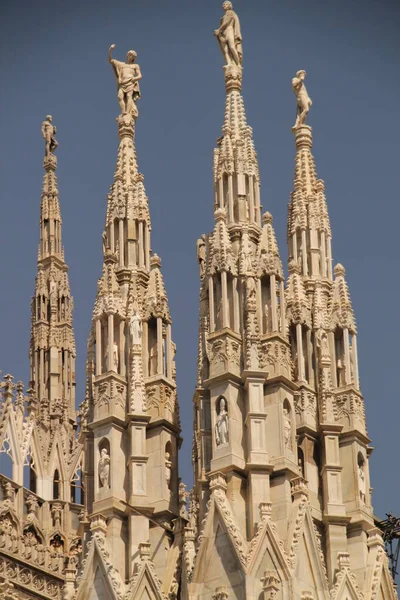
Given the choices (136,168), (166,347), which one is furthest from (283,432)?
(136,168)

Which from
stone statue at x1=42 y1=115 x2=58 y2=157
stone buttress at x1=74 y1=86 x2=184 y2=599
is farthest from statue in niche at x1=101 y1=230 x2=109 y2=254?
stone statue at x1=42 y1=115 x2=58 y2=157

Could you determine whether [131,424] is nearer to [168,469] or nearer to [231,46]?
[168,469]

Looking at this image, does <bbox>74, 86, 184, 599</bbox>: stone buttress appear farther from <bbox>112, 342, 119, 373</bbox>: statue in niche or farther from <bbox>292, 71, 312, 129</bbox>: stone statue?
<bbox>292, 71, 312, 129</bbox>: stone statue

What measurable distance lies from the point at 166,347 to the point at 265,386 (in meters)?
3.62

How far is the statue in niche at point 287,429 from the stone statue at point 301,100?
9304mm

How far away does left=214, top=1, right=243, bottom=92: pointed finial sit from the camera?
56562 mm

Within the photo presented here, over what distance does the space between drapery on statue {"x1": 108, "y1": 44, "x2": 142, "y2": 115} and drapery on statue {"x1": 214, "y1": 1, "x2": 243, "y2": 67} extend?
94.0 inches

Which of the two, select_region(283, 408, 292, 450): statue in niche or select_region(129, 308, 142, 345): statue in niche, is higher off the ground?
select_region(129, 308, 142, 345): statue in niche

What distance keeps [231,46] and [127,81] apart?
9.38ft

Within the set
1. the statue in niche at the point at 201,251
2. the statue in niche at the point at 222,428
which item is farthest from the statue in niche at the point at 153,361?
the statue in niche at the point at 222,428

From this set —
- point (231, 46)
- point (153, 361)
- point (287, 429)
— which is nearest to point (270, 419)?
point (287, 429)

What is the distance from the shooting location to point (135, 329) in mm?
54000

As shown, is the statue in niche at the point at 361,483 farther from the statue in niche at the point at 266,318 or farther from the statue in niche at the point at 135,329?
the statue in niche at the point at 135,329

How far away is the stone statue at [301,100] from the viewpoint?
5875 cm
